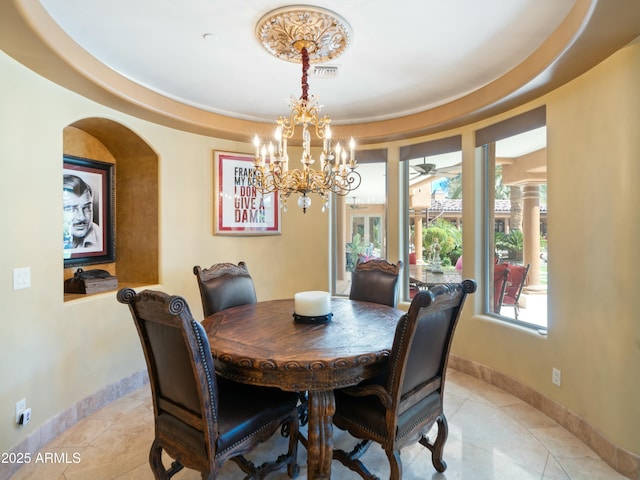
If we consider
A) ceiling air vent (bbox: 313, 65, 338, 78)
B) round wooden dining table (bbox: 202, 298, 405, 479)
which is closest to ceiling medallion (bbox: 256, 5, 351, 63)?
ceiling air vent (bbox: 313, 65, 338, 78)

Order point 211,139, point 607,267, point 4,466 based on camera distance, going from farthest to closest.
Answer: point 211,139 → point 607,267 → point 4,466

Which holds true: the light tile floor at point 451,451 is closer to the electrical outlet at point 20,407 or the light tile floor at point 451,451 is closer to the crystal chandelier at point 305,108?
the electrical outlet at point 20,407

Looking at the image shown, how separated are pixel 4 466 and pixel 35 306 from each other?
Result: 88 centimetres

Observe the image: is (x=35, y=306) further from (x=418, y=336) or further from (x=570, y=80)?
(x=570, y=80)

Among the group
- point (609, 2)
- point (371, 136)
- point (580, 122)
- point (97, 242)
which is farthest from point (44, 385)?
point (580, 122)

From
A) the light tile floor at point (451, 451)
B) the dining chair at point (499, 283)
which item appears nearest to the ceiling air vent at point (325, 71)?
the dining chair at point (499, 283)

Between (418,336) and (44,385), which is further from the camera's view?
(44,385)

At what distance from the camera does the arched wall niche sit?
3.20 metres

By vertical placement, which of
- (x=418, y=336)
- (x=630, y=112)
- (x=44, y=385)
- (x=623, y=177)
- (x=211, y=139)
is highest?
(x=211, y=139)

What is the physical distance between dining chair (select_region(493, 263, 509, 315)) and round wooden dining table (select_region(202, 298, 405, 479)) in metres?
1.73

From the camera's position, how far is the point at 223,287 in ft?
9.11

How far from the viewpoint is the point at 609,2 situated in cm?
155

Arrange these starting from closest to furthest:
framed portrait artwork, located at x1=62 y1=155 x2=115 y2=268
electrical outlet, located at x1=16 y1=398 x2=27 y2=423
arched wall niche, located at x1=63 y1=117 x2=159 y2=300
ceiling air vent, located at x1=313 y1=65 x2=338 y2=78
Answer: electrical outlet, located at x1=16 y1=398 x2=27 y2=423, ceiling air vent, located at x1=313 y1=65 x2=338 y2=78, framed portrait artwork, located at x1=62 y1=155 x2=115 y2=268, arched wall niche, located at x1=63 y1=117 x2=159 y2=300

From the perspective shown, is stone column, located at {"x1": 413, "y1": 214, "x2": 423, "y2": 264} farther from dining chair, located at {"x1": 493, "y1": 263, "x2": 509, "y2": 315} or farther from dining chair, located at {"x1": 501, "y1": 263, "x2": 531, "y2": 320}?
dining chair, located at {"x1": 501, "y1": 263, "x2": 531, "y2": 320}
